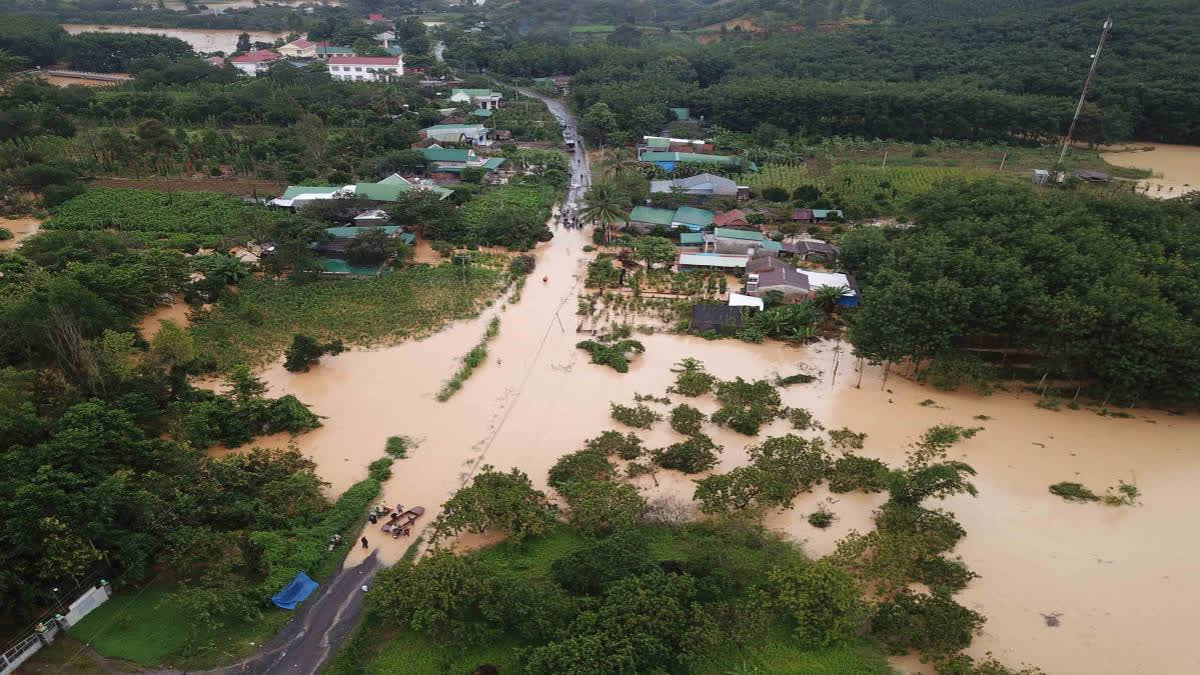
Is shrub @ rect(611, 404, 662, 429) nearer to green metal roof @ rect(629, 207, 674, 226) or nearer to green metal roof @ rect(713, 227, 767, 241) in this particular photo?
green metal roof @ rect(713, 227, 767, 241)

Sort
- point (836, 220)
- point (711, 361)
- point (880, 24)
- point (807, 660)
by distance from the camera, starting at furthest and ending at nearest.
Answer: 1. point (880, 24)
2. point (836, 220)
3. point (711, 361)
4. point (807, 660)

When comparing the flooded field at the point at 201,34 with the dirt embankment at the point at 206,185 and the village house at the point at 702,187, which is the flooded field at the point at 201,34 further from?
the village house at the point at 702,187

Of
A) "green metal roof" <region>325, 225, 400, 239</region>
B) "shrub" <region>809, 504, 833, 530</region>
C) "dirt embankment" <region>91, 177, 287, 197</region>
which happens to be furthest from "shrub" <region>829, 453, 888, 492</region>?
"dirt embankment" <region>91, 177, 287, 197</region>

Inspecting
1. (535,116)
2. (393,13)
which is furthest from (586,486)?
(393,13)

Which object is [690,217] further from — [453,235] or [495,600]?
[495,600]

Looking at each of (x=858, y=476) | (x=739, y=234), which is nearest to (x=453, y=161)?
(x=739, y=234)
